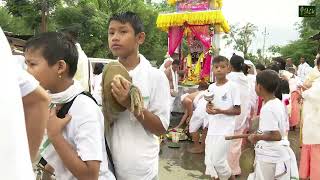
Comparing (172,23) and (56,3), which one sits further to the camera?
(56,3)

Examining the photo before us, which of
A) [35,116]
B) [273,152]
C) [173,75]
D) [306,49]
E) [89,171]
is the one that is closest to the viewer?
[35,116]

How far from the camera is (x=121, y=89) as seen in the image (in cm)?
208

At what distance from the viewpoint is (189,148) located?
7586mm

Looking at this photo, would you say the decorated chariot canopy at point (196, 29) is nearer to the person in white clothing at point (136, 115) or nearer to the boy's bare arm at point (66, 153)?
the person in white clothing at point (136, 115)

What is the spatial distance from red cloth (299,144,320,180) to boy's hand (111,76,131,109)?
3.31 meters

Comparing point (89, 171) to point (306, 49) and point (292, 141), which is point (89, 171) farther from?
point (306, 49)

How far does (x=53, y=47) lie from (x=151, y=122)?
705 millimetres

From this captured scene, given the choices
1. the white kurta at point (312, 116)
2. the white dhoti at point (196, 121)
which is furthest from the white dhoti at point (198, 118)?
the white kurta at point (312, 116)

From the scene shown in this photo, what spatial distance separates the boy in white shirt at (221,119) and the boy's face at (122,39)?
107 inches

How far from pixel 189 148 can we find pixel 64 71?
5.88 meters

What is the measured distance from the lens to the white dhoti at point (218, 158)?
4.98 metres

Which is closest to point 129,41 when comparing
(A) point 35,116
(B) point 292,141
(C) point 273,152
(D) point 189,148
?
(A) point 35,116

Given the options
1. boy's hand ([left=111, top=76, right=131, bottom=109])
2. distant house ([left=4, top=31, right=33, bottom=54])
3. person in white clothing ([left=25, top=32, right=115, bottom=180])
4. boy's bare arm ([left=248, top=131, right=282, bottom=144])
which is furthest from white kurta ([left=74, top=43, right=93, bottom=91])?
person in white clothing ([left=25, top=32, right=115, bottom=180])

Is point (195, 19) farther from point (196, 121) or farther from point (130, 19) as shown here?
point (130, 19)
